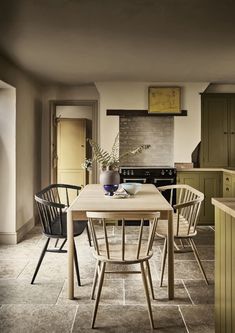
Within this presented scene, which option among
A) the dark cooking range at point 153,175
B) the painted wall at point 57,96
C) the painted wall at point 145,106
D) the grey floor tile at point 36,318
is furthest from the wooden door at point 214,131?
the grey floor tile at point 36,318

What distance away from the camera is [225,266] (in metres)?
1.86

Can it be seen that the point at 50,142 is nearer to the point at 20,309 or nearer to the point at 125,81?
the point at 125,81

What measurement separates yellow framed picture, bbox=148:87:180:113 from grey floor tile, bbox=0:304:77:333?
389 cm

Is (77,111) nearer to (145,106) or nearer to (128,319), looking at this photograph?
(145,106)

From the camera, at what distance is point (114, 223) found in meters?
5.79

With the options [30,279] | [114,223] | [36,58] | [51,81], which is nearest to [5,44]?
[36,58]

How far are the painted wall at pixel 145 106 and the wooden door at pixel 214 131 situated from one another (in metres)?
0.14

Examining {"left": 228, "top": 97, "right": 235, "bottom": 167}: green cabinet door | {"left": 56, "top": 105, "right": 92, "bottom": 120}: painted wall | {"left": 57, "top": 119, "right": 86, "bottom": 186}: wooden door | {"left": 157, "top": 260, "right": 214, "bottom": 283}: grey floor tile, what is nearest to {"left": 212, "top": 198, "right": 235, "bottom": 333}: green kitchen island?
{"left": 157, "top": 260, "right": 214, "bottom": 283}: grey floor tile

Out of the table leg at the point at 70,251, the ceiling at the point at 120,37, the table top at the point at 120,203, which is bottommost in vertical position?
the table leg at the point at 70,251

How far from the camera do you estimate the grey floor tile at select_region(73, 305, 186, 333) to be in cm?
239

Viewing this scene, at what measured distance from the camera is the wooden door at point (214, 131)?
593 cm

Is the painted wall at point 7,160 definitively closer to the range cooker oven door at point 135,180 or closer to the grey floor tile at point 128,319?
the range cooker oven door at point 135,180

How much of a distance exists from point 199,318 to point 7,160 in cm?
313

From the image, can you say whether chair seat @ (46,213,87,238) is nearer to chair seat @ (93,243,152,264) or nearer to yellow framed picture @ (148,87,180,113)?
chair seat @ (93,243,152,264)
